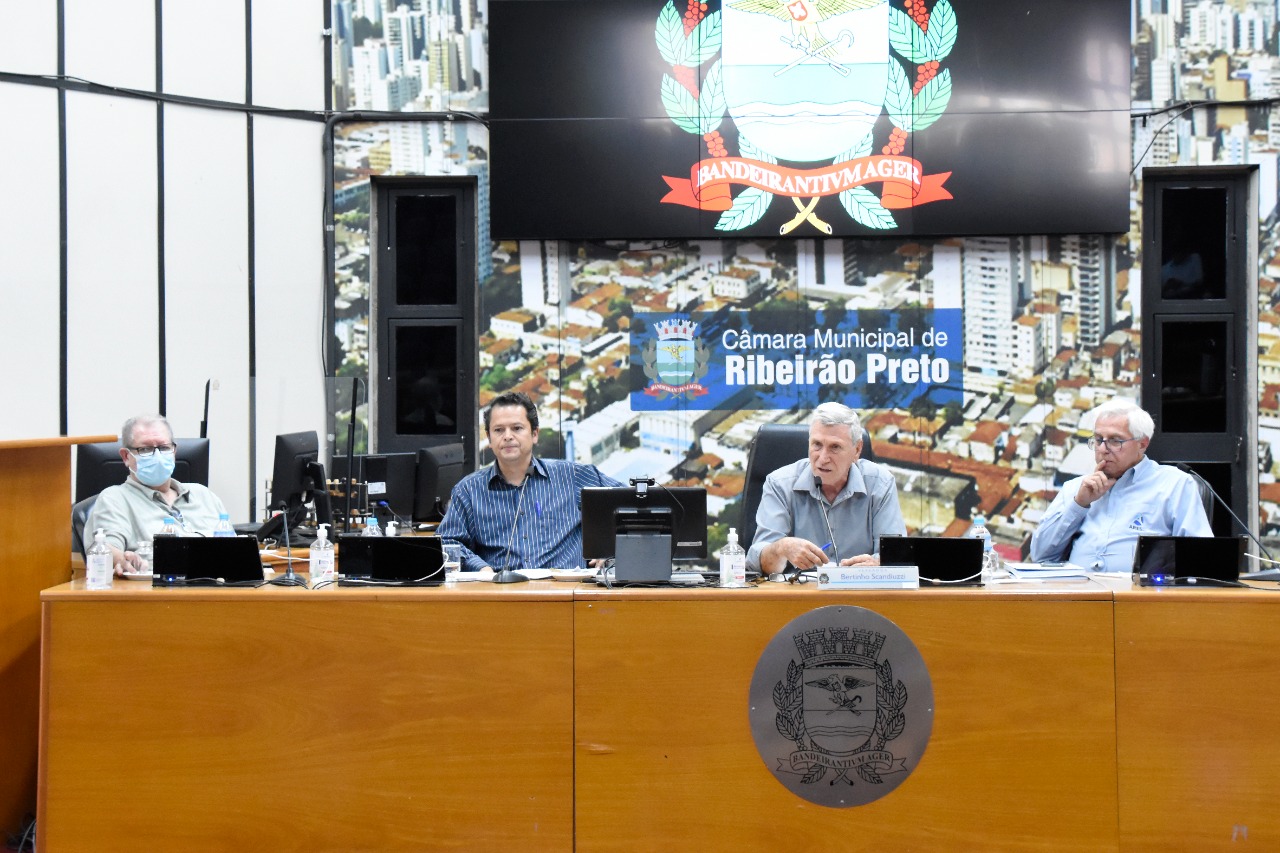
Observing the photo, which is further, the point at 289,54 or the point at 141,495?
the point at 289,54

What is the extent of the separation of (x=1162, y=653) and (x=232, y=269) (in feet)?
15.9

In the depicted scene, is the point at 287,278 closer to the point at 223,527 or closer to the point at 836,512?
the point at 223,527

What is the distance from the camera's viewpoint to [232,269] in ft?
18.6

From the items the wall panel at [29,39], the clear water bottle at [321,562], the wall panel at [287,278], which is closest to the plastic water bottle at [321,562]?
the clear water bottle at [321,562]

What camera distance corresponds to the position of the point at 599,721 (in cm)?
243

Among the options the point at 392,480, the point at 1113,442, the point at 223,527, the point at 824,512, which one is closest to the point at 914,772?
the point at 824,512

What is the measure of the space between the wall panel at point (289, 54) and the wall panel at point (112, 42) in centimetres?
53

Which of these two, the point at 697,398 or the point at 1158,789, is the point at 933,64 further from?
the point at 1158,789

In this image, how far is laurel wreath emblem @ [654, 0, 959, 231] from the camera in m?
5.66

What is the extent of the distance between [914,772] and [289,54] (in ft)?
16.6

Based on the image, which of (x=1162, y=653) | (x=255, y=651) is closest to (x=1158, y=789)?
(x=1162, y=653)

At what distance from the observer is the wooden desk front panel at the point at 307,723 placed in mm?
2406

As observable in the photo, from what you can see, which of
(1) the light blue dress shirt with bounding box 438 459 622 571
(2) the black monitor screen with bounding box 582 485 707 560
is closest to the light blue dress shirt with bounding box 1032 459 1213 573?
(2) the black monitor screen with bounding box 582 485 707 560

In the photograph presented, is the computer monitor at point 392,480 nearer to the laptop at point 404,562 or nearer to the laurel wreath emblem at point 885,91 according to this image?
the laptop at point 404,562
